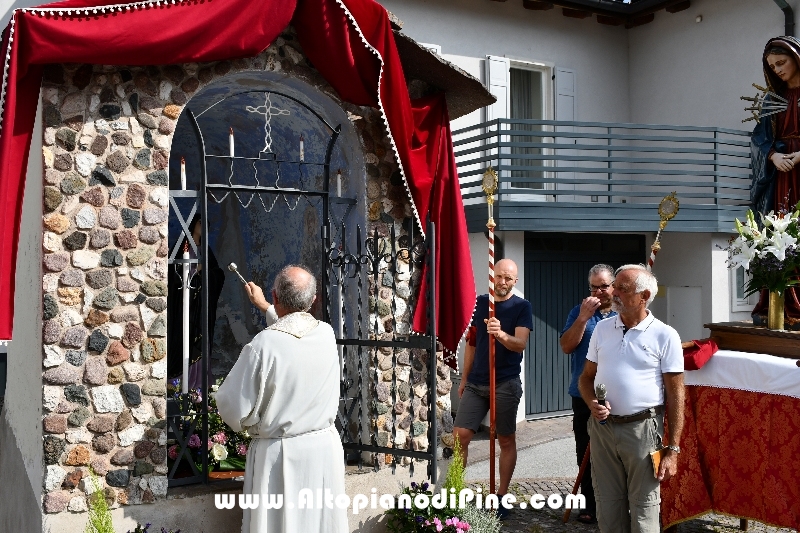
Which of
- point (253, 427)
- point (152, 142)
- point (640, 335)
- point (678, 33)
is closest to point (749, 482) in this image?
point (640, 335)

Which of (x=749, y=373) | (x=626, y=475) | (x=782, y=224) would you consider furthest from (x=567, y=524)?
(x=782, y=224)

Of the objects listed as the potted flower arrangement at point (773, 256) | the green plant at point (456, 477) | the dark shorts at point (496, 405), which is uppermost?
the potted flower arrangement at point (773, 256)

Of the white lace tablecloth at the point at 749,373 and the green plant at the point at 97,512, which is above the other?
the white lace tablecloth at the point at 749,373

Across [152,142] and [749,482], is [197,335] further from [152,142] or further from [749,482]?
[749,482]

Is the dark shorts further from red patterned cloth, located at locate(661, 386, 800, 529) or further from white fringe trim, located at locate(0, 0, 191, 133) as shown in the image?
white fringe trim, located at locate(0, 0, 191, 133)

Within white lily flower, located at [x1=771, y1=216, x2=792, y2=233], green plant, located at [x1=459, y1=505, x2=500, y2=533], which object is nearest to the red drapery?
green plant, located at [x1=459, y1=505, x2=500, y2=533]

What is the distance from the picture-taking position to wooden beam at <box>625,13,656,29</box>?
13.1 meters

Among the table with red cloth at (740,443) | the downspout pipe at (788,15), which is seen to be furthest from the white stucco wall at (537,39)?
the table with red cloth at (740,443)

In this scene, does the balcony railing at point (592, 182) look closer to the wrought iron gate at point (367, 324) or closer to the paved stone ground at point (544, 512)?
the paved stone ground at point (544, 512)

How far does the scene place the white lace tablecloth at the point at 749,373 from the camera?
508 cm

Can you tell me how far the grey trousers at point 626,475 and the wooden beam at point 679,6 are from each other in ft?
31.6

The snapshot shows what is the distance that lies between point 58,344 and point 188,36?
1.84m

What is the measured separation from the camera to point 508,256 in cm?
1034

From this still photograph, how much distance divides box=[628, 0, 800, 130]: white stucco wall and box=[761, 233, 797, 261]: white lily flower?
684 centimetres
